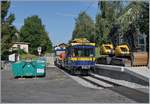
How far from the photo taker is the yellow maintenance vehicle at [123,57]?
3025cm

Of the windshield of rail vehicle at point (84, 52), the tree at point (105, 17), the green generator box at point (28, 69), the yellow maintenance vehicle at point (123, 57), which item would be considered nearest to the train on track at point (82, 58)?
the windshield of rail vehicle at point (84, 52)

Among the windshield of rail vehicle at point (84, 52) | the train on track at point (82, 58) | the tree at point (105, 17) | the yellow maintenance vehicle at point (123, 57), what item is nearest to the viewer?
the yellow maintenance vehicle at point (123, 57)

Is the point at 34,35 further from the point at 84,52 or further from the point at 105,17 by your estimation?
the point at 84,52

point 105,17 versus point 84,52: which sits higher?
point 105,17

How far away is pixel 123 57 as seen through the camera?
3450 cm

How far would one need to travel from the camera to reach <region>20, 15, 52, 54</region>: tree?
113250 millimetres

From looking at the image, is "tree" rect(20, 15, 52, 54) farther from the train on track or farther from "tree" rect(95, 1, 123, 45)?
the train on track

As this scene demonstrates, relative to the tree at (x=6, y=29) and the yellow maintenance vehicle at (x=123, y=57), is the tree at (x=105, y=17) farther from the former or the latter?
the yellow maintenance vehicle at (x=123, y=57)

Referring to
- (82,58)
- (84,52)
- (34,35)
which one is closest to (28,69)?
(82,58)

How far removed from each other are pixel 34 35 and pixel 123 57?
81.4 m

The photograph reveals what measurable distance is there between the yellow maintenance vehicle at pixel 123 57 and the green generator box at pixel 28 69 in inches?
235

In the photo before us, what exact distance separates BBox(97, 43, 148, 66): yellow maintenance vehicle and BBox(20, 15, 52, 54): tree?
70400 mm

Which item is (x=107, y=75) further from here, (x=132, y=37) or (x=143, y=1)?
(x=132, y=37)

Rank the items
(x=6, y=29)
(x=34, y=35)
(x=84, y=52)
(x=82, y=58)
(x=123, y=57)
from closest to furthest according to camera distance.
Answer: (x=123, y=57), (x=82, y=58), (x=84, y=52), (x=6, y=29), (x=34, y=35)
